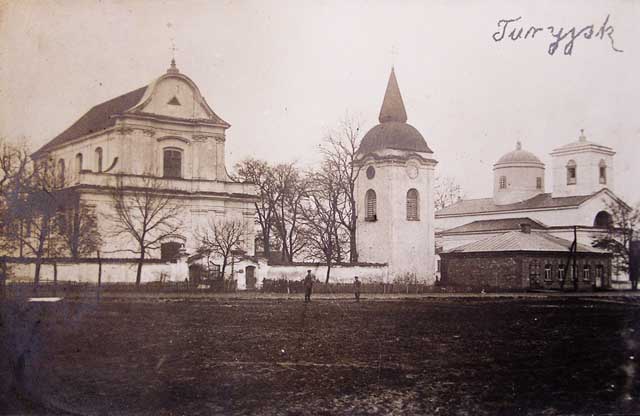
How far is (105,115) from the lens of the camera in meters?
9.66

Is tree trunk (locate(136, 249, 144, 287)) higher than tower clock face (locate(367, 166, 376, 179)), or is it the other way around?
tower clock face (locate(367, 166, 376, 179))

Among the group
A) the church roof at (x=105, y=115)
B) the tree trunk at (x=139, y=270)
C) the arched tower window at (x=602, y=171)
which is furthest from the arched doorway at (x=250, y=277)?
the arched tower window at (x=602, y=171)

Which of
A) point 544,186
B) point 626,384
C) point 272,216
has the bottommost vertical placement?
point 626,384

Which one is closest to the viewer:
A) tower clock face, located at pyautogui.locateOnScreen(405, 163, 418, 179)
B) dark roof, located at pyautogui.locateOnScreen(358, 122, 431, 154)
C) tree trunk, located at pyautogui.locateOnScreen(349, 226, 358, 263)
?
dark roof, located at pyautogui.locateOnScreen(358, 122, 431, 154)

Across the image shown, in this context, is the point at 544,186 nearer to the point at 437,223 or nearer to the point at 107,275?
the point at 437,223

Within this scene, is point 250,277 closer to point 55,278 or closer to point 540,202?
point 55,278

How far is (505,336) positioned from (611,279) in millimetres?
5854

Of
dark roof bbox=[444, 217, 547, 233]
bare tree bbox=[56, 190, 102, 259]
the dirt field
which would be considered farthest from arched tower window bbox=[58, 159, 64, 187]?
dark roof bbox=[444, 217, 547, 233]

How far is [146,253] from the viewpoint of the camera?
481 inches

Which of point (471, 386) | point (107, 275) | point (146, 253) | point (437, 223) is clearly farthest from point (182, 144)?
point (437, 223)

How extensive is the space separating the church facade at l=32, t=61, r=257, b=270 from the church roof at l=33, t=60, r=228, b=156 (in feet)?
0.05

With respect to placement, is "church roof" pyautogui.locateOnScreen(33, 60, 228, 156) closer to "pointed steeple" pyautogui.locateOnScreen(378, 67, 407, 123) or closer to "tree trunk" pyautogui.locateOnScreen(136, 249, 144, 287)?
"pointed steeple" pyautogui.locateOnScreen(378, 67, 407, 123)

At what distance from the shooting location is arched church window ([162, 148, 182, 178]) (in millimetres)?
12156

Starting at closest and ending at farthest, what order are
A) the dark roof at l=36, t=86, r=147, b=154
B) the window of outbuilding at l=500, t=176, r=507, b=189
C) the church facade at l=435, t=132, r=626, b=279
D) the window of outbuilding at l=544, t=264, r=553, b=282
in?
the dark roof at l=36, t=86, r=147, b=154
the church facade at l=435, t=132, r=626, b=279
the window of outbuilding at l=500, t=176, r=507, b=189
the window of outbuilding at l=544, t=264, r=553, b=282
